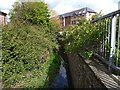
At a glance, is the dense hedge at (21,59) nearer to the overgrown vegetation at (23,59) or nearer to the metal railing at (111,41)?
the overgrown vegetation at (23,59)

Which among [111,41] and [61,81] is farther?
[61,81]

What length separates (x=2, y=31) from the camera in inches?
388

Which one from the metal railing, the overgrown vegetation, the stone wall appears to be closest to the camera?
the stone wall

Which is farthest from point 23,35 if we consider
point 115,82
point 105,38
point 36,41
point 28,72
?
point 115,82

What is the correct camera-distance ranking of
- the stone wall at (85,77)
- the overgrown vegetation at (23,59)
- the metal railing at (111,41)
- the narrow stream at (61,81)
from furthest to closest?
the narrow stream at (61,81) < the overgrown vegetation at (23,59) < the metal railing at (111,41) < the stone wall at (85,77)

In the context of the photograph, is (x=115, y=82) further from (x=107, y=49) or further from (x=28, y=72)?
(x=28, y=72)

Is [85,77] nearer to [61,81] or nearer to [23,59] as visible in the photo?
[23,59]

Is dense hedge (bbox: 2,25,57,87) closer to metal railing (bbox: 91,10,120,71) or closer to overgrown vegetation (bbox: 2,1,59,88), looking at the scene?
overgrown vegetation (bbox: 2,1,59,88)

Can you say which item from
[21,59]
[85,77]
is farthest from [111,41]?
[21,59]

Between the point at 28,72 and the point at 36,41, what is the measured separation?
2318 mm

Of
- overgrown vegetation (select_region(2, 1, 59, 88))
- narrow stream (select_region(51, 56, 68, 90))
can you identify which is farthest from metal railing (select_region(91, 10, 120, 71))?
narrow stream (select_region(51, 56, 68, 90))

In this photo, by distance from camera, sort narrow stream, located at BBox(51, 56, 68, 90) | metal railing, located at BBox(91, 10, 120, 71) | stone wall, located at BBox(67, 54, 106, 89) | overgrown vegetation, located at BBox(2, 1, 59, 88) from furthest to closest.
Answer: narrow stream, located at BBox(51, 56, 68, 90) < overgrown vegetation, located at BBox(2, 1, 59, 88) < metal railing, located at BBox(91, 10, 120, 71) < stone wall, located at BBox(67, 54, 106, 89)

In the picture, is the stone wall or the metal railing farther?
the metal railing

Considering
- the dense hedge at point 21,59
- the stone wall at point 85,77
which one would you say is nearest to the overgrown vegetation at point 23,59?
the dense hedge at point 21,59
